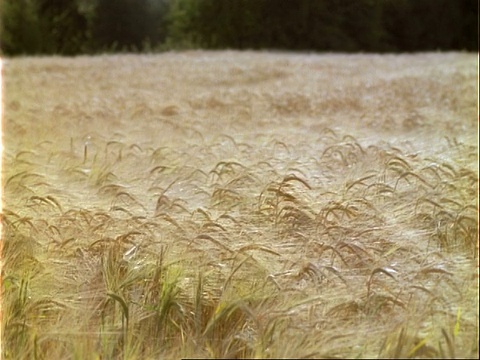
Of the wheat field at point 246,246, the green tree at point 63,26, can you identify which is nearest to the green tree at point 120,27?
the green tree at point 63,26

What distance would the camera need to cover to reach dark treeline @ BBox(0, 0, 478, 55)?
3965 mm

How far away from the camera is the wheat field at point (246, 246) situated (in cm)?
62

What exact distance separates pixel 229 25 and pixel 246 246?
4602 millimetres

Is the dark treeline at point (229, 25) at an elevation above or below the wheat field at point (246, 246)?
above

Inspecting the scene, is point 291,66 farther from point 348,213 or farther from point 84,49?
point 348,213

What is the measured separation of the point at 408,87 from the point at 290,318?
2.43 metres

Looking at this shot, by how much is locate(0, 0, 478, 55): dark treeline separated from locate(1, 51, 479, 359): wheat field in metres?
2.18

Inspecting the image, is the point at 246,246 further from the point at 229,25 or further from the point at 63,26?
the point at 63,26

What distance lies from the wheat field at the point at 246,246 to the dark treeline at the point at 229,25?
218cm

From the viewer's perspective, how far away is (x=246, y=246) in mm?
771

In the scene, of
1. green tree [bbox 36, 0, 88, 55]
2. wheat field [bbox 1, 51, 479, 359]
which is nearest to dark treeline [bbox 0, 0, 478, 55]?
green tree [bbox 36, 0, 88, 55]

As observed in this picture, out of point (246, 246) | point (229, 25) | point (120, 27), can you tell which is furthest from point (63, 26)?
point (246, 246)

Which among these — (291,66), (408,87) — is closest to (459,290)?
(408,87)

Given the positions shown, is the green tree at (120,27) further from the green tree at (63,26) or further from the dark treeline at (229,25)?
the green tree at (63,26)
